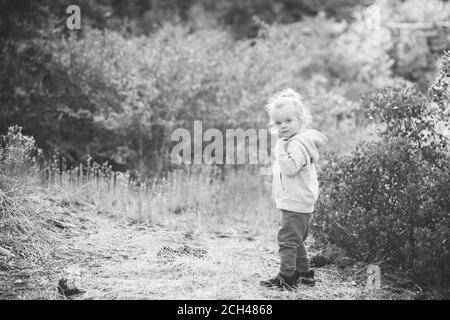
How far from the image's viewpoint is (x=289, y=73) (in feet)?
28.8

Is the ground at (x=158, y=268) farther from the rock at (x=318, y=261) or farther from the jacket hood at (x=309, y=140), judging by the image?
the jacket hood at (x=309, y=140)

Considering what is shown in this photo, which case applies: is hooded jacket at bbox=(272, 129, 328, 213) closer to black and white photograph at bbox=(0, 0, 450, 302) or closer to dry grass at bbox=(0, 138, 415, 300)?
black and white photograph at bbox=(0, 0, 450, 302)

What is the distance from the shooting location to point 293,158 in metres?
3.54

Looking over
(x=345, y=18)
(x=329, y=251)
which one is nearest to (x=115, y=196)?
(x=329, y=251)

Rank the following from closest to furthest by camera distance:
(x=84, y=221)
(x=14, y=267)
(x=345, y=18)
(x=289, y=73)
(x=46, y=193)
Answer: (x=14, y=267) → (x=84, y=221) → (x=46, y=193) → (x=289, y=73) → (x=345, y=18)

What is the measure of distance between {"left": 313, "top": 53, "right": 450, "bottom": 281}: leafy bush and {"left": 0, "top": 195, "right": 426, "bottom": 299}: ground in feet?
0.86

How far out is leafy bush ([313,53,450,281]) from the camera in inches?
153

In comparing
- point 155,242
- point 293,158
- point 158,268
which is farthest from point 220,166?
point 293,158

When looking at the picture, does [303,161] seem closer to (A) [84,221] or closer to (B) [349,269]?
(B) [349,269]

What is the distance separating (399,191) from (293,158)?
1167mm

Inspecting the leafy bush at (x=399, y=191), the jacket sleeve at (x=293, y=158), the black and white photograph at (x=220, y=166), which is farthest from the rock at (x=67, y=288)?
the leafy bush at (x=399, y=191)

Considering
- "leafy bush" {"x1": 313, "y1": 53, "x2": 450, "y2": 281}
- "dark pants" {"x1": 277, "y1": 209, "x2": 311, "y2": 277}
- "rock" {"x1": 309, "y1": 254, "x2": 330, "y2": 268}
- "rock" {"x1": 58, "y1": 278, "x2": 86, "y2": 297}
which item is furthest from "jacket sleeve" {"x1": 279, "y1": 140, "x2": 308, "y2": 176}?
"rock" {"x1": 58, "y1": 278, "x2": 86, "y2": 297}

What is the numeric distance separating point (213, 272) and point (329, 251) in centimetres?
108

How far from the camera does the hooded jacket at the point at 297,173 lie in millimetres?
3553
